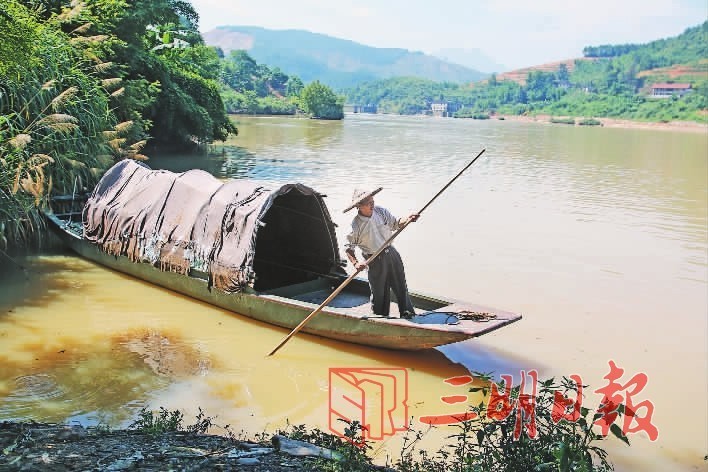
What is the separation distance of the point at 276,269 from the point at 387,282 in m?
2.48

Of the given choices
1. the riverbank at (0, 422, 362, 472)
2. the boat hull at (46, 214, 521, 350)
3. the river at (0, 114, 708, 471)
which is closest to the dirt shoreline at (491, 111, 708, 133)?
the river at (0, 114, 708, 471)

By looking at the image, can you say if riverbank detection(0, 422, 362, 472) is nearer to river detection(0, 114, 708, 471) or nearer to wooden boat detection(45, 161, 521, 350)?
river detection(0, 114, 708, 471)

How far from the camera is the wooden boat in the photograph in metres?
6.73

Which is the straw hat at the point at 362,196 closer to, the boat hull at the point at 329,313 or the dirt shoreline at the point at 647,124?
the boat hull at the point at 329,313

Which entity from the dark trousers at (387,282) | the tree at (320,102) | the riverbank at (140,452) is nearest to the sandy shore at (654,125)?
Answer: the tree at (320,102)

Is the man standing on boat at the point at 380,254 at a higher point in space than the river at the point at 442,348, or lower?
higher

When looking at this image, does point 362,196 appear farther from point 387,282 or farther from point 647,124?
point 647,124

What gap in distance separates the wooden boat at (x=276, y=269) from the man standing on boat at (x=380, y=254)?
0.24m

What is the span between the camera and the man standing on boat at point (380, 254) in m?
6.77

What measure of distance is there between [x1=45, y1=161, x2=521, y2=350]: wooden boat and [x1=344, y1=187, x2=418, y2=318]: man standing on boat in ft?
0.77

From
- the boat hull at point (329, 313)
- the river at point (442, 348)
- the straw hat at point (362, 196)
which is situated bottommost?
the river at point (442, 348)

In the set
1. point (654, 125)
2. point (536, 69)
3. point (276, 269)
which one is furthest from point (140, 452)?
point (536, 69)

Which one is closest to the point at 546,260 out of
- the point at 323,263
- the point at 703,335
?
the point at 703,335

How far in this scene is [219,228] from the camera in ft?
26.6
